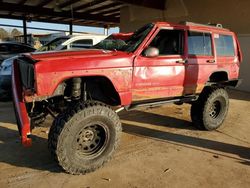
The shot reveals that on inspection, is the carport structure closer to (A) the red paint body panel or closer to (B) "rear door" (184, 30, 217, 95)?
(B) "rear door" (184, 30, 217, 95)

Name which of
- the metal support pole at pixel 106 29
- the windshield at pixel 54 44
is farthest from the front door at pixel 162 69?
the metal support pole at pixel 106 29

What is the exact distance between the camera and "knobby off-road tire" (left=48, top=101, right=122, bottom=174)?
385 cm

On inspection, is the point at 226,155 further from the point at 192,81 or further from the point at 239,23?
the point at 239,23

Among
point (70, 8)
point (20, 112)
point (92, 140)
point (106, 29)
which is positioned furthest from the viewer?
point (106, 29)

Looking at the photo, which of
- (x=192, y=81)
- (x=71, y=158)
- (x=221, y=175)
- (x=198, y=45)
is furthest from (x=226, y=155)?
(x=71, y=158)

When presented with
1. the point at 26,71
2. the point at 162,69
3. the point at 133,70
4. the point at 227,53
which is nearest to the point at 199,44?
the point at 227,53

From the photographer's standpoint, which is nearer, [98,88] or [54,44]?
[98,88]

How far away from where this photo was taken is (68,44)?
9648 mm

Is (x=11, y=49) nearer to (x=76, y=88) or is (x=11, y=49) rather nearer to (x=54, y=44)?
(x=54, y=44)

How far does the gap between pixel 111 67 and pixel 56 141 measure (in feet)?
4.41

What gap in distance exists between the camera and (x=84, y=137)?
163 inches

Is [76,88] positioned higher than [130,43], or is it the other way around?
[130,43]

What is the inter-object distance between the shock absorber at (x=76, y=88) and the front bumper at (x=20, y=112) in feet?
2.38

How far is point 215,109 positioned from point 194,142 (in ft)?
4.33
